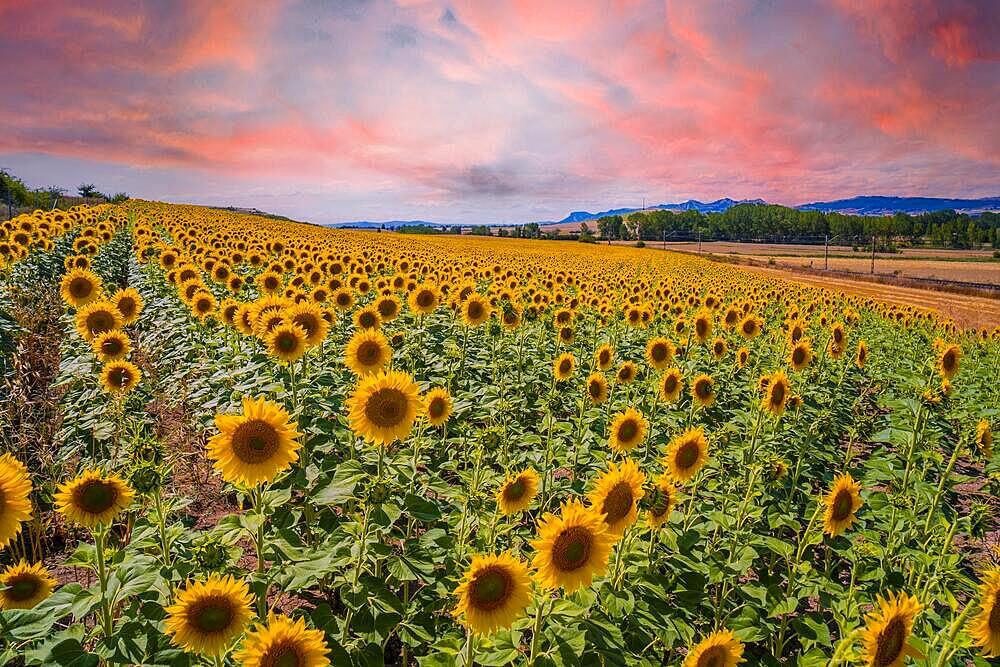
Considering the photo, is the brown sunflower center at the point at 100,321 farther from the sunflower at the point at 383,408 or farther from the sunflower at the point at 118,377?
the sunflower at the point at 383,408

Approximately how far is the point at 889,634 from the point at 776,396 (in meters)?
3.47

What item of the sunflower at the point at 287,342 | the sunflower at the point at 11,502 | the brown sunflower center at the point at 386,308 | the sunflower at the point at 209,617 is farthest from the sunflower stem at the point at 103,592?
the brown sunflower center at the point at 386,308

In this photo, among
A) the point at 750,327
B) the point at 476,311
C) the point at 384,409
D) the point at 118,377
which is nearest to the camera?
the point at 384,409

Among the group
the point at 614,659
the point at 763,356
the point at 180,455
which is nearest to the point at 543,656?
the point at 614,659

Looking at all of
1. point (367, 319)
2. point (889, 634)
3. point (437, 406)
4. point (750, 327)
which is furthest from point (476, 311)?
point (889, 634)

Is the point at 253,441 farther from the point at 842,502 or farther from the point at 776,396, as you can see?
the point at 776,396

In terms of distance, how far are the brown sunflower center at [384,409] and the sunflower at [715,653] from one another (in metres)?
2.17

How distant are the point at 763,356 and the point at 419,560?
9.41 m

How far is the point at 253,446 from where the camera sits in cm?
290

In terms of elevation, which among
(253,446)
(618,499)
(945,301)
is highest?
(253,446)

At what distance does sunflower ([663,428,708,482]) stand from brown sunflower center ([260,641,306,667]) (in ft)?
9.51

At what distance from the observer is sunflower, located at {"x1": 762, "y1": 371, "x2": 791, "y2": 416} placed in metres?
5.47

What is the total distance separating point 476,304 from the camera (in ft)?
25.5

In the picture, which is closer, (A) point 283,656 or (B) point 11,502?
(A) point 283,656
